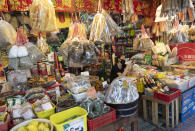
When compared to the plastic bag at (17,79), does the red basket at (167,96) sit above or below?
below

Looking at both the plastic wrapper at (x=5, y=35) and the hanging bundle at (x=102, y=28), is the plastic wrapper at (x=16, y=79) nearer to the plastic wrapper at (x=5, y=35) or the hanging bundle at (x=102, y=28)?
the plastic wrapper at (x=5, y=35)

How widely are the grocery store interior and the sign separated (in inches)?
1.1

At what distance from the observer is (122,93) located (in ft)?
5.57

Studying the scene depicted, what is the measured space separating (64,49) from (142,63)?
3.29 metres

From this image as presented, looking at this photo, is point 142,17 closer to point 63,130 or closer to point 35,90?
point 35,90

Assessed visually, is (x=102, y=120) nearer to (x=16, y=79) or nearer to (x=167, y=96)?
(x=167, y=96)

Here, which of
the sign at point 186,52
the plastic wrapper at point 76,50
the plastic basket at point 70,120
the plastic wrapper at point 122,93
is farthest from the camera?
the sign at point 186,52

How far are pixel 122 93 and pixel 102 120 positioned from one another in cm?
40

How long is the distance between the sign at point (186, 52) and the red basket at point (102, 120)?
392 cm

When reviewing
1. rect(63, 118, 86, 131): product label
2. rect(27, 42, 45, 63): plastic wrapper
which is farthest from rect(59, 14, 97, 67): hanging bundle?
rect(63, 118, 86, 131): product label

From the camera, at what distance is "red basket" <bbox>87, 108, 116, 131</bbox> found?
1.42m

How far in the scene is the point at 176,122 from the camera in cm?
297

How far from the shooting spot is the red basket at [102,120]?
1.42 metres

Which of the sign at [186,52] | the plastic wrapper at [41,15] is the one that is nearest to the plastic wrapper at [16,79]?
the plastic wrapper at [41,15]
